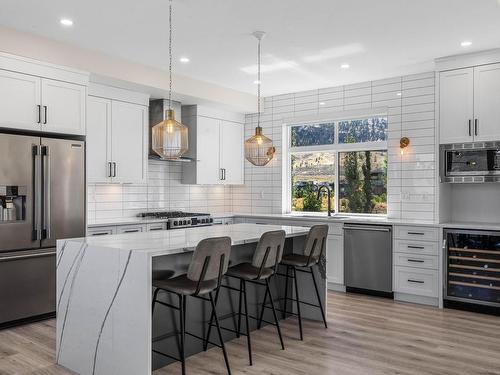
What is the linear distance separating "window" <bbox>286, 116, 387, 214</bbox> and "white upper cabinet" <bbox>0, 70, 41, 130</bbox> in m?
3.80

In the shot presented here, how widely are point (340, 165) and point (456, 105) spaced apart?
1.87 metres

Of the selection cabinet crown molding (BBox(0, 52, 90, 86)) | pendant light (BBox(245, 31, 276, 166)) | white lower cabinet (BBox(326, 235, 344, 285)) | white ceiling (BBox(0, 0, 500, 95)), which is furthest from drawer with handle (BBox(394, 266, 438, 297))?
cabinet crown molding (BBox(0, 52, 90, 86))

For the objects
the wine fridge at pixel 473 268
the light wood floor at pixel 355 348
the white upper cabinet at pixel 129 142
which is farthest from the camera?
the white upper cabinet at pixel 129 142

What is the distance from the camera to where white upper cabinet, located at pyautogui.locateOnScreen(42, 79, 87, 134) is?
4.31m

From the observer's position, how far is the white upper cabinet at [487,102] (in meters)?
4.67

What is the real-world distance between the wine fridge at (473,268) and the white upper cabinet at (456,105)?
108 centimetres

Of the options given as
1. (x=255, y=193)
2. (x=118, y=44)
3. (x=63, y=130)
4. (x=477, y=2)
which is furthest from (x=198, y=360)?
(x=255, y=193)

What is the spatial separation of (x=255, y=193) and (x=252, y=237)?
3.60 m

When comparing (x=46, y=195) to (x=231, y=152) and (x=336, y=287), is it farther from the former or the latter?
(x=336, y=287)

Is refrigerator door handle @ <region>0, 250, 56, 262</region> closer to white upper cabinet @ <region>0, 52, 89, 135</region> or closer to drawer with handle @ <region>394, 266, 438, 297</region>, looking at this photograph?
white upper cabinet @ <region>0, 52, 89, 135</region>

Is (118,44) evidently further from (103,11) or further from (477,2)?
(477,2)

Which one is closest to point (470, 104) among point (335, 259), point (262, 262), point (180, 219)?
point (335, 259)

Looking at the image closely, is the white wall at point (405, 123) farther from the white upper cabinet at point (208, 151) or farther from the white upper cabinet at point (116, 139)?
the white upper cabinet at point (116, 139)

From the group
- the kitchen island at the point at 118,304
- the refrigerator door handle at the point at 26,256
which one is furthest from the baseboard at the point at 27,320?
the kitchen island at the point at 118,304
